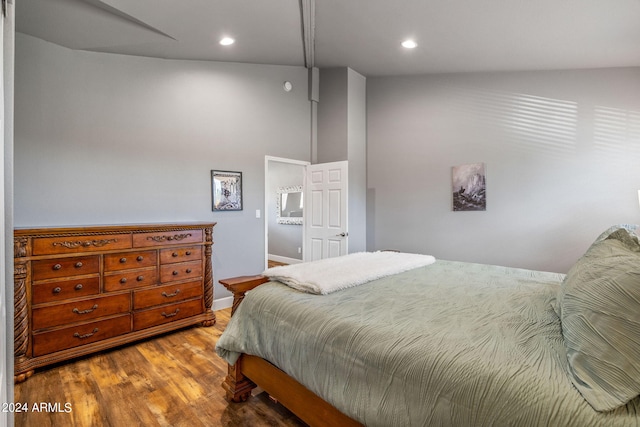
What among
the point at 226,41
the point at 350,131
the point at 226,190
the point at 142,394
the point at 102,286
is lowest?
the point at 142,394

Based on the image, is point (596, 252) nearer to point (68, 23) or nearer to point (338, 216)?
point (338, 216)

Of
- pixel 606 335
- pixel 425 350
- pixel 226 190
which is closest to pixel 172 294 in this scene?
pixel 226 190

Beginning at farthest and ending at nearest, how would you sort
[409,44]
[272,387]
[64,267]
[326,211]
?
[326,211], [409,44], [64,267], [272,387]

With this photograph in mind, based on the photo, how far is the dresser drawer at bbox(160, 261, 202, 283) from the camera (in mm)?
2932

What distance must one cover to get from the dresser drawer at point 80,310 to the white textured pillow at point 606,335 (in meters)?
3.05

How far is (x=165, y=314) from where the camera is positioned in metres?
2.92

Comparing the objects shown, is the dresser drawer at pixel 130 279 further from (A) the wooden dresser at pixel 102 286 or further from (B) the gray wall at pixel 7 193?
(B) the gray wall at pixel 7 193

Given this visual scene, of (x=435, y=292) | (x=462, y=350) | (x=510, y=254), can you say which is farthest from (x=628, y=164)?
(x=462, y=350)

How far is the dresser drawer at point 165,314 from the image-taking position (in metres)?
2.77

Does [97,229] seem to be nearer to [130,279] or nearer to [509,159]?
[130,279]

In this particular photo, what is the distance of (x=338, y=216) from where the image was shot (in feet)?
14.0

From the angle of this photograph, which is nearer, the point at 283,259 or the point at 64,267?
the point at 64,267

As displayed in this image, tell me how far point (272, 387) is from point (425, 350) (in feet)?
3.19

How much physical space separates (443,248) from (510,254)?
30.3 inches
